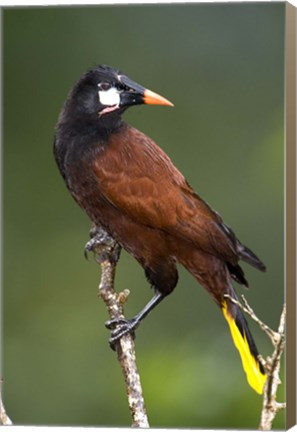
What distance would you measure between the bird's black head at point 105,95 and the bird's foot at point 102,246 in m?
0.39

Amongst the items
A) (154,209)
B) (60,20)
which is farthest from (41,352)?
(60,20)

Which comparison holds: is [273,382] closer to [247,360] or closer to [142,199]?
[247,360]

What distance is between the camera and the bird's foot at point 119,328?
3.04 metres

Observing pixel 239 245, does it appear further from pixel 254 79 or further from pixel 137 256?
pixel 254 79

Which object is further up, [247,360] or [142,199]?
[142,199]

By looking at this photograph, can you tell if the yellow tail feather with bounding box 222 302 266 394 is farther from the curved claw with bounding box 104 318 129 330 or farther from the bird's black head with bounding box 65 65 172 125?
the bird's black head with bounding box 65 65 172 125

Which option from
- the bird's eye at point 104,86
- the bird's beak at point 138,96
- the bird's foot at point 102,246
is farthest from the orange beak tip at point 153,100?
the bird's foot at point 102,246

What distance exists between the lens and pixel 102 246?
10.1 feet

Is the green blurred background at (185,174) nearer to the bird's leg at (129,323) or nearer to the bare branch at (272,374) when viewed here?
the bird's leg at (129,323)

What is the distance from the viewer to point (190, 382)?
3.05 m

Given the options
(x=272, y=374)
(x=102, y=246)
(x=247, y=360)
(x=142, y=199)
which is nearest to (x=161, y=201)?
(x=142, y=199)

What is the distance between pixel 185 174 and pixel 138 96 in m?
0.29

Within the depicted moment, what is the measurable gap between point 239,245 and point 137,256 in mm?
324

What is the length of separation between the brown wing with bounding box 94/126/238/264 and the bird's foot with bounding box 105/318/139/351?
0.33 m
